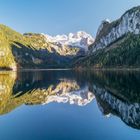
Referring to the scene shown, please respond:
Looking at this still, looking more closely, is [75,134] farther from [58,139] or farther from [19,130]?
[19,130]

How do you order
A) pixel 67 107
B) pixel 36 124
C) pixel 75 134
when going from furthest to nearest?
1. pixel 67 107
2. pixel 36 124
3. pixel 75 134

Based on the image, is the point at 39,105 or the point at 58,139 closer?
the point at 58,139

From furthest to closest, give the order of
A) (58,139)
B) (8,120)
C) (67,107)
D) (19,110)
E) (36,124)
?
(67,107), (19,110), (8,120), (36,124), (58,139)

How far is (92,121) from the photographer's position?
3647 centimetres

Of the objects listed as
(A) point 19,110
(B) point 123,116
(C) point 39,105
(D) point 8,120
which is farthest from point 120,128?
(C) point 39,105

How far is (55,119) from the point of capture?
124ft

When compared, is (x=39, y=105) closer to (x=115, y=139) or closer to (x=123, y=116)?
(x=123, y=116)

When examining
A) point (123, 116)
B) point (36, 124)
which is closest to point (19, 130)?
point (36, 124)

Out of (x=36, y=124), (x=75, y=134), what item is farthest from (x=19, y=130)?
(x=75, y=134)

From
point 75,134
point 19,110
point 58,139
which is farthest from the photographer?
point 19,110

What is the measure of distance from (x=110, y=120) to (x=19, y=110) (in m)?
14.6

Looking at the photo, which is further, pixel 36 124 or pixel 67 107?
pixel 67 107

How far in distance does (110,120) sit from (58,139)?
34.3 ft

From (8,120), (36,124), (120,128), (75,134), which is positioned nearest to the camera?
(75,134)
